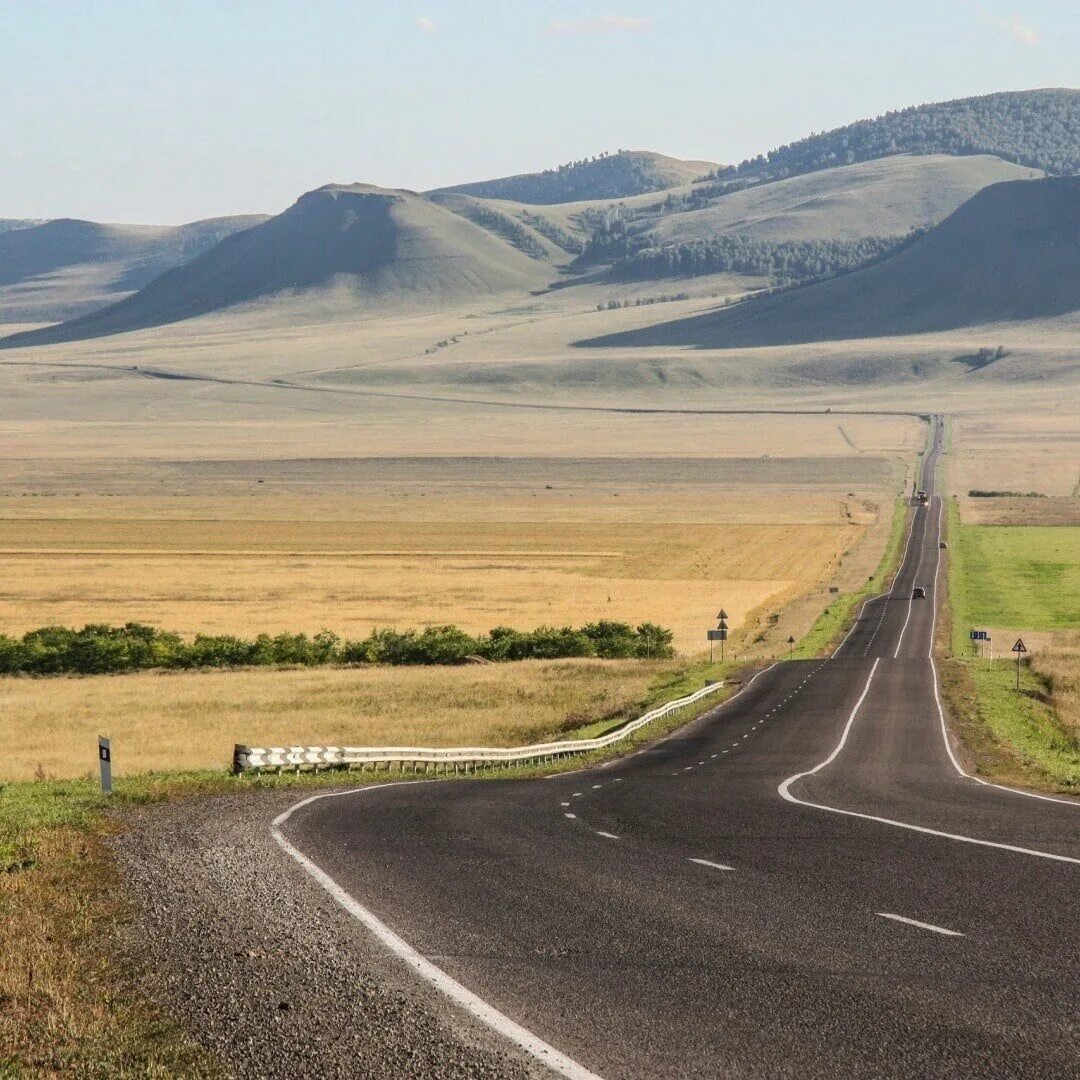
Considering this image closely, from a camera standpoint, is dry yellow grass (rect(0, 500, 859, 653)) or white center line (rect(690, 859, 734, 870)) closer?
white center line (rect(690, 859, 734, 870))

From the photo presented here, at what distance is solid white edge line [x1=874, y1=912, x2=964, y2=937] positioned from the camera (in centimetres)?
1259

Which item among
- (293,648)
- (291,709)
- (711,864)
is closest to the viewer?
(711,864)

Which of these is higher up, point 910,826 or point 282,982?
point 282,982

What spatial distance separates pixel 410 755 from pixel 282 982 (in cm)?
2144

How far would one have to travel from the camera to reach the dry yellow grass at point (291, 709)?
38375 millimetres

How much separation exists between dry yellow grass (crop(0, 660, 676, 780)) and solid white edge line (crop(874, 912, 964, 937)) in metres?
22.9

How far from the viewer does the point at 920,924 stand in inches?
509

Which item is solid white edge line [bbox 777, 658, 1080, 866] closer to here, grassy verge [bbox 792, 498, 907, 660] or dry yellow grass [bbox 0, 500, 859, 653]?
grassy verge [bbox 792, 498, 907, 660]

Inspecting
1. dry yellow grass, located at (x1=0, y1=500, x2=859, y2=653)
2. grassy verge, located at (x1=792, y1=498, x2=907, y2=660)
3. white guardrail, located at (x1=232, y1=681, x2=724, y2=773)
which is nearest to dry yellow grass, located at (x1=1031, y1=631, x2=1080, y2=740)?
grassy verge, located at (x1=792, y1=498, x2=907, y2=660)

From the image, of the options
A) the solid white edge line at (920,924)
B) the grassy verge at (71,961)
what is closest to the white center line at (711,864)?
the solid white edge line at (920,924)

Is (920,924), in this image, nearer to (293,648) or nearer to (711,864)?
(711,864)

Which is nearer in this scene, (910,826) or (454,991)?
(454,991)

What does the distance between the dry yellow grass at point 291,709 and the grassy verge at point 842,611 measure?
820 cm

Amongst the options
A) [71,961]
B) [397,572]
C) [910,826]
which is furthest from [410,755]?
[397,572]
